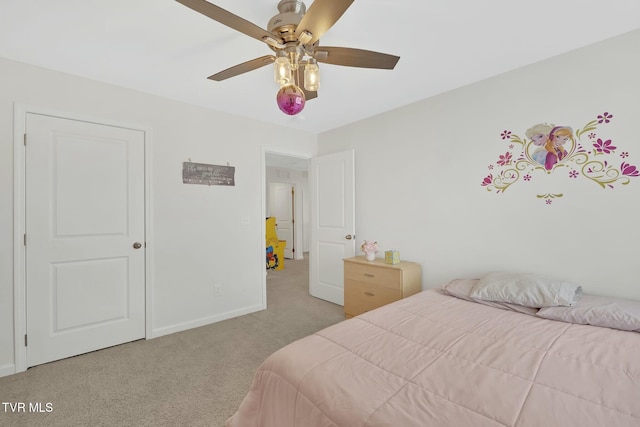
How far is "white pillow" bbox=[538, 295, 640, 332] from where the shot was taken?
1491 millimetres

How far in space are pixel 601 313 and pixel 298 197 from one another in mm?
6251

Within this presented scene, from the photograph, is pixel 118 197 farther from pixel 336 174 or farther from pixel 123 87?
pixel 336 174

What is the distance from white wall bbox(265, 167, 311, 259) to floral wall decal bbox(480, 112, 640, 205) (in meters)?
5.06

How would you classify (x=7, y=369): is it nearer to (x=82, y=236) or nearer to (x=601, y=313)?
(x=82, y=236)

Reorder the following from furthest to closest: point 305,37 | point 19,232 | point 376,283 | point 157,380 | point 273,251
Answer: point 273,251, point 376,283, point 19,232, point 157,380, point 305,37

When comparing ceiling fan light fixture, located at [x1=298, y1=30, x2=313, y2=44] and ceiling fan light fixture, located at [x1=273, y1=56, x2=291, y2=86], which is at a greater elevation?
ceiling fan light fixture, located at [x1=298, y1=30, x2=313, y2=44]

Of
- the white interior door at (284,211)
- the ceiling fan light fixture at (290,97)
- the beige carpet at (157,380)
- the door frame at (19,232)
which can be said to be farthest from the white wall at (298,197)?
the ceiling fan light fixture at (290,97)

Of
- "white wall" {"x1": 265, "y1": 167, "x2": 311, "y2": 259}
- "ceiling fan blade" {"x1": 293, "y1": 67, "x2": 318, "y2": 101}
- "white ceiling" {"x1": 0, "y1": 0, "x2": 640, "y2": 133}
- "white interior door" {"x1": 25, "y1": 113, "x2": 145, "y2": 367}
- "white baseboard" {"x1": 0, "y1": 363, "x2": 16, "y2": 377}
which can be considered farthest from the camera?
"white wall" {"x1": 265, "y1": 167, "x2": 311, "y2": 259}

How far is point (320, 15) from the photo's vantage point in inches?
44.4

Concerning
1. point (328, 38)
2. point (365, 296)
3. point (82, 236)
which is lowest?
point (365, 296)

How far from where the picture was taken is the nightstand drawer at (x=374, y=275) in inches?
104

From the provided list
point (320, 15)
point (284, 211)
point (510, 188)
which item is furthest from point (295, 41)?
point (284, 211)

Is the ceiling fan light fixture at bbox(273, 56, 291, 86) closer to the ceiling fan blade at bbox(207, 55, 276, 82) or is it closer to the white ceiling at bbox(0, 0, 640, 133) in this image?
the ceiling fan blade at bbox(207, 55, 276, 82)

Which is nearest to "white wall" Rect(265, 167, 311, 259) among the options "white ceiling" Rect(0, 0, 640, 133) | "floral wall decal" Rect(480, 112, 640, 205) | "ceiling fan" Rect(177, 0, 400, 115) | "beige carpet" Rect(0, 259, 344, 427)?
"beige carpet" Rect(0, 259, 344, 427)
